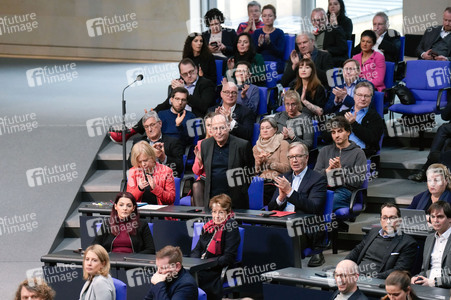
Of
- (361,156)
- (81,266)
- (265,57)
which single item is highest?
(265,57)

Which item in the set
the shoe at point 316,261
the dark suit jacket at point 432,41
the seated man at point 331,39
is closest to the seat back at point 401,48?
the dark suit jacket at point 432,41

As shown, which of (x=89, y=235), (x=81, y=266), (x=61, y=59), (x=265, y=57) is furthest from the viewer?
(x=61, y=59)

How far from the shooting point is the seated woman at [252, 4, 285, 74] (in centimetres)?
988

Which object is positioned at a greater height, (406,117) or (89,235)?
(406,117)

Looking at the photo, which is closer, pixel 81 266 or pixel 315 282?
pixel 315 282

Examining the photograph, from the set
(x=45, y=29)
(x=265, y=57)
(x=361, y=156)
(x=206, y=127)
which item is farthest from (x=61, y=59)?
(x=361, y=156)

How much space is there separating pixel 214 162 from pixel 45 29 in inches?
271

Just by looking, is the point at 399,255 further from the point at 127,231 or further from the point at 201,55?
the point at 201,55

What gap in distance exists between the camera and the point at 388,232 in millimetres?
6016

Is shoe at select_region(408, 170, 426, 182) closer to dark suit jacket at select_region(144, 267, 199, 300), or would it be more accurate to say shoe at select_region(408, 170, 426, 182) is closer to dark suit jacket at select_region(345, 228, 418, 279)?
dark suit jacket at select_region(345, 228, 418, 279)

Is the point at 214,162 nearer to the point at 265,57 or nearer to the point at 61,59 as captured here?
the point at 265,57

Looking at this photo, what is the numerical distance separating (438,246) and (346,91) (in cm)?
264

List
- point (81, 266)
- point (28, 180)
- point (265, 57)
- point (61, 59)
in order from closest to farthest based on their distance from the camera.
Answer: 1. point (81, 266)
2. point (28, 180)
3. point (265, 57)
4. point (61, 59)

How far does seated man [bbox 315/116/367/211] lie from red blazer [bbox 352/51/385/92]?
1.65 meters
